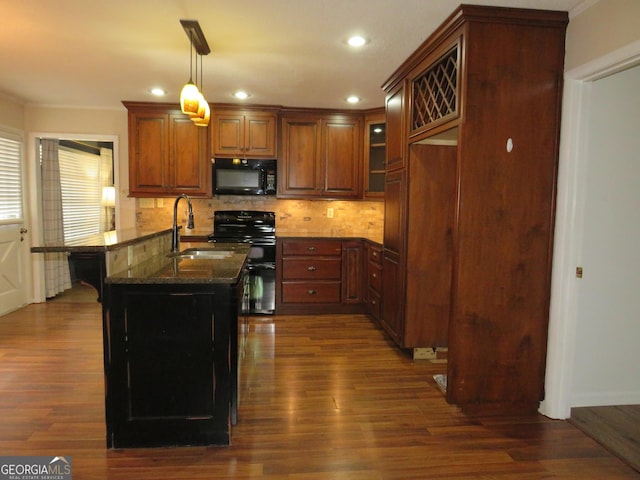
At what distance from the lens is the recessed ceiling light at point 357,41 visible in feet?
9.14

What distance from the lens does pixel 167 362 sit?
2.08 metres

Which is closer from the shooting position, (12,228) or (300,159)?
(12,228)

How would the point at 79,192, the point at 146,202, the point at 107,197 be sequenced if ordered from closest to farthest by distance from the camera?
the point at 146,202
the point at 79,192
the point at 107,197

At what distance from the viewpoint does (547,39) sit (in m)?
2.38

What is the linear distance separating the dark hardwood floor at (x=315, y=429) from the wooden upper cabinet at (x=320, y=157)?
81.4 inches

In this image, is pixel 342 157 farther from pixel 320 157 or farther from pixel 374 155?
pixel 374 155

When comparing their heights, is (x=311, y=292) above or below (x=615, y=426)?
above

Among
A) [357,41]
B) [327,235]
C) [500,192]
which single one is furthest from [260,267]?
[500,192]

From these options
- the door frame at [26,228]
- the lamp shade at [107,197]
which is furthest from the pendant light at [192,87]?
the lamp shade at [107,197]

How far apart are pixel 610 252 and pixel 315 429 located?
6.80 feet

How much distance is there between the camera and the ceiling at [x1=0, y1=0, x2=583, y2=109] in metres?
2.39

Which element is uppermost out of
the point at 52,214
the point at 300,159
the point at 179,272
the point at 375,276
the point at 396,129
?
the point at 396,129

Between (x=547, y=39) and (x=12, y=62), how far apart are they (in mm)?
4065

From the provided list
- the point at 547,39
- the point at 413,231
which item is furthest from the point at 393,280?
the point at 547,39
